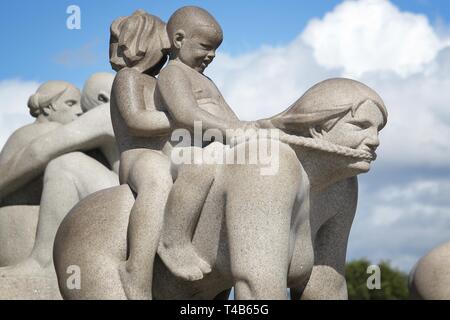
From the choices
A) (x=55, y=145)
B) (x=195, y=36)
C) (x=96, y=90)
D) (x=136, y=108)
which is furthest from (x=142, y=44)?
(x=96, y=90)

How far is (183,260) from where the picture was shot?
6895mm

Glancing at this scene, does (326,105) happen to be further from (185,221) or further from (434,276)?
(434,276)

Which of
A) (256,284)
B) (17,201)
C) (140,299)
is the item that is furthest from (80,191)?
(256,284)

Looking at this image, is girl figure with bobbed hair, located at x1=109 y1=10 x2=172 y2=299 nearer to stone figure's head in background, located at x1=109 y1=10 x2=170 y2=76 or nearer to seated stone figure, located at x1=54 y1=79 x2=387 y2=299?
stone figure's head in background, located at x1=109 y1=10 x2=170 y2=76

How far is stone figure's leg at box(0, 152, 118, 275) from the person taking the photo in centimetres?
925

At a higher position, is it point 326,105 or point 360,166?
point 326,105

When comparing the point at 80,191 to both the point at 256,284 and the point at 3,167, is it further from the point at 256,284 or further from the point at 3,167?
the point at 256,284

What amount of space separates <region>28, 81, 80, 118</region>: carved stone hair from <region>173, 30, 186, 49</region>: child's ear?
352 cm

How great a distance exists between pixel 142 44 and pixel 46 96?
3253 mm

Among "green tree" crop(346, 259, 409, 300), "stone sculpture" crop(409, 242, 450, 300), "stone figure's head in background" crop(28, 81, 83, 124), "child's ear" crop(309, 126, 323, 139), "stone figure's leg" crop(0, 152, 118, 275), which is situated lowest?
"green tree" crop(346, 259, 409, 300)

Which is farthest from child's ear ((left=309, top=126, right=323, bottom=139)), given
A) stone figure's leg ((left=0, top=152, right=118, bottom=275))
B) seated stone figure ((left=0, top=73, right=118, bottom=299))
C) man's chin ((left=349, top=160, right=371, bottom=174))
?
stone figure's leg ((left=0, top=152, right=118, bottom=275))

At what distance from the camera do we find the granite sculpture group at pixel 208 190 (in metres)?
6.50
